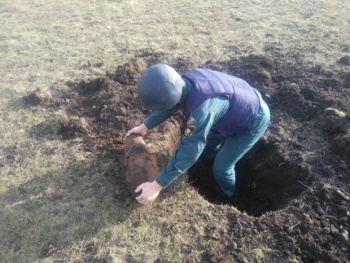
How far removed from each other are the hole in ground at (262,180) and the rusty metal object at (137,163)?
0.60m

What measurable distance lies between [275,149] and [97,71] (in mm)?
3140

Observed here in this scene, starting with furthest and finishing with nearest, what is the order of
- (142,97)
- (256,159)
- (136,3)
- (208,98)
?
(136,3) → (256,159) → (208,98) → (142,97)

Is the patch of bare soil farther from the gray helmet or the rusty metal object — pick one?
the gray helmet

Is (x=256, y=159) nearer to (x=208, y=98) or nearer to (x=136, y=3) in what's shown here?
(x=208, y=98)

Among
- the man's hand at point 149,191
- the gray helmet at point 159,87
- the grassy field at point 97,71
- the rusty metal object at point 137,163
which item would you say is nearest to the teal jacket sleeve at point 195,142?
the man's hand at point 149,191

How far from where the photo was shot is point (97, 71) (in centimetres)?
580

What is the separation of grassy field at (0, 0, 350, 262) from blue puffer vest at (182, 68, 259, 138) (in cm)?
87

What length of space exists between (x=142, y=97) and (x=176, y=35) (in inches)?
175

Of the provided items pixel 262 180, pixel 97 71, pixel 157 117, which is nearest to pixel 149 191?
pixel 157 117

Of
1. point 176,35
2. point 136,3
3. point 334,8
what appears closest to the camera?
point 176,35

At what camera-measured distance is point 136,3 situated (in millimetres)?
8461

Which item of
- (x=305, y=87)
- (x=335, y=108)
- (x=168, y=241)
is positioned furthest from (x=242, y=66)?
(x=168, y=241)

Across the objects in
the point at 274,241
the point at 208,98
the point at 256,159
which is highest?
the point at 208,98

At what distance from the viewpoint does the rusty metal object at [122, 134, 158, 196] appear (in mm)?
3602
